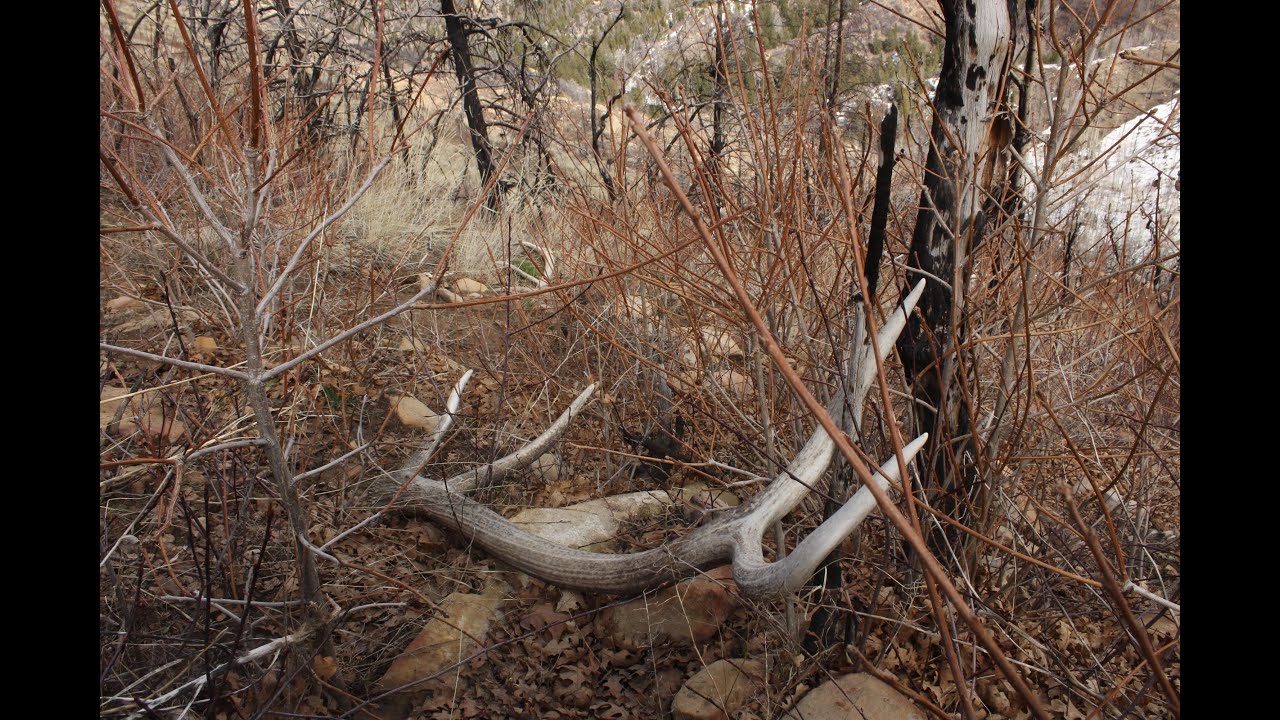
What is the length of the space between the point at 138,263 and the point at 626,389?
3.79m

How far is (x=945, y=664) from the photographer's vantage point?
266 centimetres

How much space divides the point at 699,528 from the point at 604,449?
1.90ft

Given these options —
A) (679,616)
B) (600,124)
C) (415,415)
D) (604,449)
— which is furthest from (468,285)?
(679,616)

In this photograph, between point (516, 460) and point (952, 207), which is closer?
point (952, 207)

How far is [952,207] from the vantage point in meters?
2.40

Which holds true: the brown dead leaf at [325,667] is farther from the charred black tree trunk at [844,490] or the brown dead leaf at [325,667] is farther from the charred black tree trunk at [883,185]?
the charred black tree trunk at [883,185]

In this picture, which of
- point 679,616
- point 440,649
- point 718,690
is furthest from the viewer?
point 679,616

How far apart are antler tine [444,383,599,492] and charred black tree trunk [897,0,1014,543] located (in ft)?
6.11

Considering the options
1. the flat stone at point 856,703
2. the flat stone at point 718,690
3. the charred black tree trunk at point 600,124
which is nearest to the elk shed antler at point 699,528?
the flat stone at point 718,690

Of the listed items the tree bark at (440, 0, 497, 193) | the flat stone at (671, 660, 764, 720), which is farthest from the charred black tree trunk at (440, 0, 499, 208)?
the flat stone at (671, 660, 764, 720)

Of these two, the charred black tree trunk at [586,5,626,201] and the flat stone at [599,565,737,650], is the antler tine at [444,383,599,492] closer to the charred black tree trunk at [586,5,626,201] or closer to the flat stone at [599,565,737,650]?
the flat stone at [599,565,737,650]

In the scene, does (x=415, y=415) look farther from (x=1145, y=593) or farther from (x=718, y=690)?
(x=1145, y=593)
